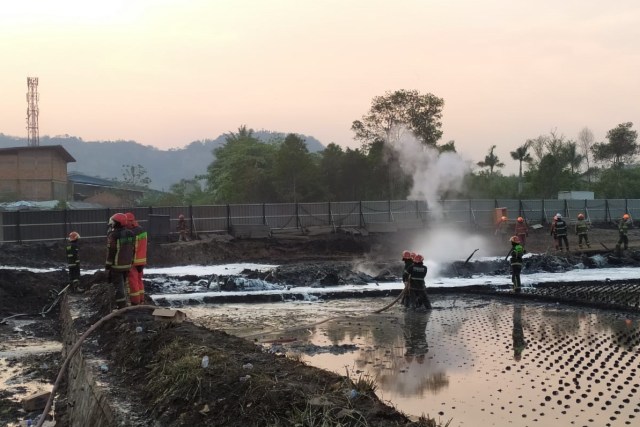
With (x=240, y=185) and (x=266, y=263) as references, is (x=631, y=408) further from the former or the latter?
(x=240, y=185)

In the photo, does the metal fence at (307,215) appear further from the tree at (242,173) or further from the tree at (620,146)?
the tree at (620,146)

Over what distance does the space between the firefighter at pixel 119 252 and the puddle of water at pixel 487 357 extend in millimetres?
2589

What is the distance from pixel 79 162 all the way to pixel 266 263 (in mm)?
177770

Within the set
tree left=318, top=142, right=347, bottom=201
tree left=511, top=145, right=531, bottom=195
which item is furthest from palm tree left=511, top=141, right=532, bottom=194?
tree left=318, top=142, right=347, bottom=201

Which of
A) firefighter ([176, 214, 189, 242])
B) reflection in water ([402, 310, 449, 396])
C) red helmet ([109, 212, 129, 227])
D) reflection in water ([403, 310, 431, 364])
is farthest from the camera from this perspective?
firefighter ([176, 214, 189, 242])

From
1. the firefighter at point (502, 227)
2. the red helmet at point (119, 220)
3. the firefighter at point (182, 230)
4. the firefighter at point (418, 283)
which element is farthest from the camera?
the firefighter at point (502, 227)

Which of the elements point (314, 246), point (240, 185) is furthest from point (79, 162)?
point (314, 246)

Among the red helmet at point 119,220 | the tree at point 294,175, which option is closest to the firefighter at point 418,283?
the red helmet at point 119,220

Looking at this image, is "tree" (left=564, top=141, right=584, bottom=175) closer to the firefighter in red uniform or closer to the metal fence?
the metal fence

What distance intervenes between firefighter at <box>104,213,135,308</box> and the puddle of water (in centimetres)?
259

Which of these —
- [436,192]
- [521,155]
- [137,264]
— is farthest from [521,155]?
[137,264]

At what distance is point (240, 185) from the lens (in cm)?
4016

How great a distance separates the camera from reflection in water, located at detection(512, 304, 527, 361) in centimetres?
885

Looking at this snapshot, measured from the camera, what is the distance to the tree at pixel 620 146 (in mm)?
52656
